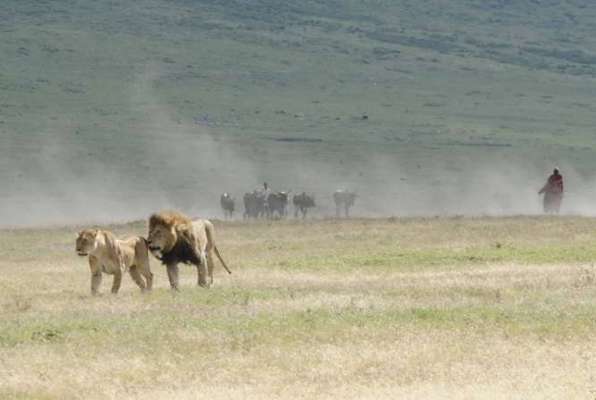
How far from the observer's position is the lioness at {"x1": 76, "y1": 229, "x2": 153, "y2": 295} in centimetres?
1945

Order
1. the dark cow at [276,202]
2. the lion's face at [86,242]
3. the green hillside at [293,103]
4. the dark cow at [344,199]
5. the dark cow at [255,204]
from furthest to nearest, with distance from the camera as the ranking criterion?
the green hillside at [293,103]
the dark cow at [344,199]
the dark cow at [276,202]
the dark cow at [255,204]
the lion's face at [86,242]

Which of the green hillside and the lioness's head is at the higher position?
the green hillside

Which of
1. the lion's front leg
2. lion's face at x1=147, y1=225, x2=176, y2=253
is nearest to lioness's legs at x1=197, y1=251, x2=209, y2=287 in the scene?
the lion's front leg

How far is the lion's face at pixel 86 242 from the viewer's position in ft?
63.6

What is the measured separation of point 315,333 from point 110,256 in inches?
204

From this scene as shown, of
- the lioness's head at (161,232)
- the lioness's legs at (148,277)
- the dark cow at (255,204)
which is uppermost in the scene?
the dark cow at (255,204)

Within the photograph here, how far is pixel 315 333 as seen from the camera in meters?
15.1

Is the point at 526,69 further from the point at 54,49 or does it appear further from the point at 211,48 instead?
the point at 54,49

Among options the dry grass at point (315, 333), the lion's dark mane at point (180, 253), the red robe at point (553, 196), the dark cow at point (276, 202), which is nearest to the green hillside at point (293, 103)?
the red robe at point (553, 196)

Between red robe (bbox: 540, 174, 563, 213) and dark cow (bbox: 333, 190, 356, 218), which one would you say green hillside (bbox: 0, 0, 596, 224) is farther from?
red robe (bbox: 540, 174, 563, 213)

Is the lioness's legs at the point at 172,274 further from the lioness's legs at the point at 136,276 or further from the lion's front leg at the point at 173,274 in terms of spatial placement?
the lioness's legs at the point at 136,276

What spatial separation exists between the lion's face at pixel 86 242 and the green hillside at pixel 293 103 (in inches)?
1284

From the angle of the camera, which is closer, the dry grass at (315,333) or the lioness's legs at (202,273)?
the dry grass at (315,333)

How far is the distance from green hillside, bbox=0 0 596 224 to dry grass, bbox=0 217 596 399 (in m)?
30.0
